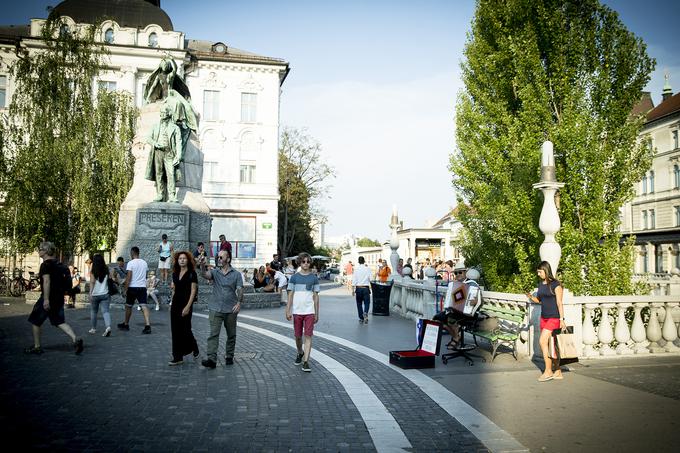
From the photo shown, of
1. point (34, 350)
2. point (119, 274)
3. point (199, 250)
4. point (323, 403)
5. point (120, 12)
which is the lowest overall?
point (323, 403)

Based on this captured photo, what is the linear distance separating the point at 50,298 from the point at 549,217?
9.05m

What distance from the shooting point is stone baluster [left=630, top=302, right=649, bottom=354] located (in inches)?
364

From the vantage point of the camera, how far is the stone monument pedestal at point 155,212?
18000 mm

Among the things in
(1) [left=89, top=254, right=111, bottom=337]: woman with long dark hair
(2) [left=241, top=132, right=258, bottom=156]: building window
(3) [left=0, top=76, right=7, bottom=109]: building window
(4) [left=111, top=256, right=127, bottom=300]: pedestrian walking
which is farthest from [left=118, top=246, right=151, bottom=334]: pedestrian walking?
(3) [left=0, top=76, right=7, bottom=109]: building window

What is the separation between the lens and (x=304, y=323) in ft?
27.3

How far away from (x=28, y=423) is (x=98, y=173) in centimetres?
2400

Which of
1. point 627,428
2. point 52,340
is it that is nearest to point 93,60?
point 52,340

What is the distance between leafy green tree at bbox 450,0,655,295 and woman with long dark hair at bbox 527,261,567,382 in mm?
5638

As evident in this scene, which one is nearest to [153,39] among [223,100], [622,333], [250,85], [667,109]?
[223,100]

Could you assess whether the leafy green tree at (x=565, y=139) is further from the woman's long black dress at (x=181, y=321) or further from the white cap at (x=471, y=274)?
the woman's long black dress at (x=181, y=321)

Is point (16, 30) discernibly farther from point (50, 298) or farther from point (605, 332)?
point (605, 332)

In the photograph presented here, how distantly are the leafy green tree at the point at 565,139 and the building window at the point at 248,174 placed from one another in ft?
84.1

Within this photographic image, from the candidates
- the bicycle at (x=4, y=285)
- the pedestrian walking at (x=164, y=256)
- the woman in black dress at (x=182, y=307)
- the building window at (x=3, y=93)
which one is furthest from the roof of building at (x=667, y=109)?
the building window at (x=3, y=93)

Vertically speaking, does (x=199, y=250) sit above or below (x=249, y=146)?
below
